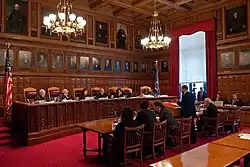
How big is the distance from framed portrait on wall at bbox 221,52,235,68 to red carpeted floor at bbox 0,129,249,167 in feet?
17.5

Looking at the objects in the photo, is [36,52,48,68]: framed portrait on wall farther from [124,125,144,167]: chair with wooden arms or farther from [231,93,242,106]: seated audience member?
[231,93,242,106]: seated audience member

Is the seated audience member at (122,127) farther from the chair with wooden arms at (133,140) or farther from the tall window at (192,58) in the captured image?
the tall window at (192,58)

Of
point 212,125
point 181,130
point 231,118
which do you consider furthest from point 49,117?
point 231,118

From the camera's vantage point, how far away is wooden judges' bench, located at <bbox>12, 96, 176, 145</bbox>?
6.50 m

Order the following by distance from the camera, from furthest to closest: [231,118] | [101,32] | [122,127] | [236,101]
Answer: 1. [101,32]
2. [236,101]
3. [231,118]
4. [122,127]

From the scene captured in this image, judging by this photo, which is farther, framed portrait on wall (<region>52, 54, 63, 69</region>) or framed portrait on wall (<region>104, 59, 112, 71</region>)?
framed portrait on wall (<region>104, 59, 112, 71</region>)

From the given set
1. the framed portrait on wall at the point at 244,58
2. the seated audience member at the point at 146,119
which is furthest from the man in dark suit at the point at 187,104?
the framed portrait on wall at the point at 244,58

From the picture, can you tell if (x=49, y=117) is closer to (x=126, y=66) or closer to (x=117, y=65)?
(x=117, y=65)

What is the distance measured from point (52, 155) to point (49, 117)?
71.0 inches

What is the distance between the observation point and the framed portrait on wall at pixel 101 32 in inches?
490

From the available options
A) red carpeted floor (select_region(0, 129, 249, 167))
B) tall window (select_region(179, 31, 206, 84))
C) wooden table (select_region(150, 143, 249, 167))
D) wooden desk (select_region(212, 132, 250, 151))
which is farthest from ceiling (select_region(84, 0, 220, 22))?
wooden table (select_region(150, 143, 249, 167))

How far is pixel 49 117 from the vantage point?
6.96 m

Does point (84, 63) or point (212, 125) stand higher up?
point (84, 63)

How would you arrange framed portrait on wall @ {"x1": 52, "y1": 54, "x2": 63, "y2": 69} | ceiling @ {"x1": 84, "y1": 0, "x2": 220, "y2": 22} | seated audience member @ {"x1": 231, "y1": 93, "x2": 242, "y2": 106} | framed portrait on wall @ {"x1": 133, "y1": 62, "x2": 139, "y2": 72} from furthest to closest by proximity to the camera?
framed portrait on wall @ {"x1": 133, "y1": 62, "x2": 139, "y2": 72} → ceiling @ {"x1": 84, "y1": 0, "x2": 220, "y2": 22} → framed portrait on wall @ {"x1": 52, "y1": 54, "x2": 63, "y2": 69} → seated audience member @ {"x1": 231, "y1": 93, "x2": 242, "y2": 106}
